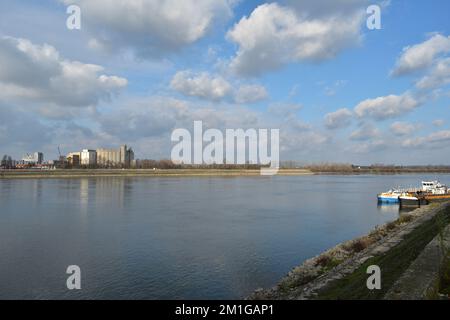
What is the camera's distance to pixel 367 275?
36.0 feet

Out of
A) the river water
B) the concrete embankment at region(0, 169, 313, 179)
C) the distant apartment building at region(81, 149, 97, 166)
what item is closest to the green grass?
the river water

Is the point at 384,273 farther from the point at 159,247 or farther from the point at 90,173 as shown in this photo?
the point at 90,173

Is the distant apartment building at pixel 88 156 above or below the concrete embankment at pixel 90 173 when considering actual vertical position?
above

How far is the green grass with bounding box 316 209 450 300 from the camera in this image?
9320mm

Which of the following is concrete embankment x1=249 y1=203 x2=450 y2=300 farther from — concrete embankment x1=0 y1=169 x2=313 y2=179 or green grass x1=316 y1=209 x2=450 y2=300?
concrete embankment x1=0 y1=169 x2=313 y2=179

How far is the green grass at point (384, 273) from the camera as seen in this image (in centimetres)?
932

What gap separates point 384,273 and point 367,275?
2.13ft

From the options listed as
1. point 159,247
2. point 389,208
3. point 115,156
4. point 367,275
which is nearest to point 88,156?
point 115,156

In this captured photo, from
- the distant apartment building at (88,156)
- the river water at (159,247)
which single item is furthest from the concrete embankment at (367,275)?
the distant apartment building at (88,156)

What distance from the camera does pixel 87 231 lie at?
21109mm

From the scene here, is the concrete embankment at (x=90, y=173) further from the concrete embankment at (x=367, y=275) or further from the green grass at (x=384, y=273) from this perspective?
the green grass at (x=384, y=273)

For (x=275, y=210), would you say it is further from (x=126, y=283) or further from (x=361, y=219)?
(x=126, y=283)
